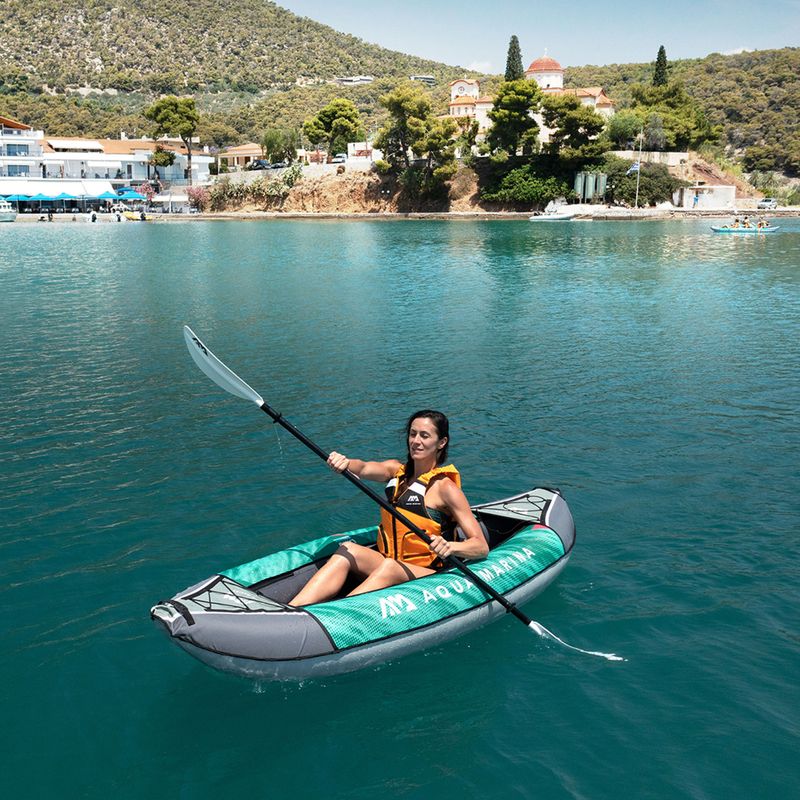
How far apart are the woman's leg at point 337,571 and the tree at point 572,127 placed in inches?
3056

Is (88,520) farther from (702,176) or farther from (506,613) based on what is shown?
(702,176)

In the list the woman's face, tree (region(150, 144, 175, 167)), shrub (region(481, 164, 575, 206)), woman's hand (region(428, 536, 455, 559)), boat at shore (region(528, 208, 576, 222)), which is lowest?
woman's hand (region(428, 536, 455, 559))

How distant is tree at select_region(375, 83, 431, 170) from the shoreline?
6.01 meters

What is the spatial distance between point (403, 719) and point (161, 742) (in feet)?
5.68

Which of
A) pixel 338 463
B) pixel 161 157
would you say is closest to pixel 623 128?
pixel 161 157

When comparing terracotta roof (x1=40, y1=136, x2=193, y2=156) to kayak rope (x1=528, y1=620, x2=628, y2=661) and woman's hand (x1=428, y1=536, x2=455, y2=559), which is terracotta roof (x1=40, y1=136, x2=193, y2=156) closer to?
woman's hand (x1=428, y1=536, x2=455, y2=559)

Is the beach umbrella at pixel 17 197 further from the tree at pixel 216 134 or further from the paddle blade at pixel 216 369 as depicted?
the paddle blade at pixel 216 369

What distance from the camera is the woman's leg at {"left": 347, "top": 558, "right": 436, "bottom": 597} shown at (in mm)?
6469

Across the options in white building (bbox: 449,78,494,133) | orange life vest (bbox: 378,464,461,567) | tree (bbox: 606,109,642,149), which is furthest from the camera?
white building (bbox: 449,78,494,133)

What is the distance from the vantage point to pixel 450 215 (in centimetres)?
8006

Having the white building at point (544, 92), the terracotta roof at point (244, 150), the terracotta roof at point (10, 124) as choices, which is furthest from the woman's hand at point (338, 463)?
the terracotta roof at point (244, 150)

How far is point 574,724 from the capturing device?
19.3ft

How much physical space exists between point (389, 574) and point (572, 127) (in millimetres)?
79619

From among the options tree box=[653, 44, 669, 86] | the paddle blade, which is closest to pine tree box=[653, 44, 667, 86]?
tree box=[653, 44, 669, 86]
